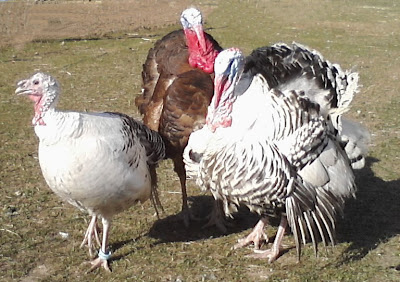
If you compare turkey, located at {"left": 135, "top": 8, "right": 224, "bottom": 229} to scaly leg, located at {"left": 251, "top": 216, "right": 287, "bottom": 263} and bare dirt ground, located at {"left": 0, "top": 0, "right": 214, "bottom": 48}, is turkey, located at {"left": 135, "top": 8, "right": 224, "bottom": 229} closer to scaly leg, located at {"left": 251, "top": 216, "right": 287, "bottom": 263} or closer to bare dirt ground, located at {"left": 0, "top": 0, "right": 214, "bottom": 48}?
scaly leg, located at {"left": 251, "top": 216, "right": 287, "bottom": 263}

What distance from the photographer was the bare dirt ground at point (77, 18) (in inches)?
502

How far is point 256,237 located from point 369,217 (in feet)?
3.80

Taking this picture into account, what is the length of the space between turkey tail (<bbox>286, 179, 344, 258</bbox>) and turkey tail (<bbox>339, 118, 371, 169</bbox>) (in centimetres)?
76

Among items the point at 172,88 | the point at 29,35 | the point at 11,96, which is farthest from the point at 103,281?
the point at 29,35

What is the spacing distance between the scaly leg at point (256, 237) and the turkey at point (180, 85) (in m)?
0.34

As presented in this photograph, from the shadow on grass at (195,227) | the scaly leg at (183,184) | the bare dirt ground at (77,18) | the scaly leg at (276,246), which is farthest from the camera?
the bare dirt ground at (77,18)

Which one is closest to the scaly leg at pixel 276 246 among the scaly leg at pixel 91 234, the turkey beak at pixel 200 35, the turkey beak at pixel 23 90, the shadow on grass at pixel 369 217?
the shadow on grass at pixel 369 217

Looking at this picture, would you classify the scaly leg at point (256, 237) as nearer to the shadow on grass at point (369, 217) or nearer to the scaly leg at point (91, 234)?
the shadow on grass at point (369, 217)

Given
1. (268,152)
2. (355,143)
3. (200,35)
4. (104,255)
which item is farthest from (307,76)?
(104,255)

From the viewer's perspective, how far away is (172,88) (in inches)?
185

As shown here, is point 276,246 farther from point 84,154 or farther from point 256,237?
point 84,154

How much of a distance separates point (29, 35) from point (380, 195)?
932 cm

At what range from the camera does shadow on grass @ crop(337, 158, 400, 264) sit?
184 inches

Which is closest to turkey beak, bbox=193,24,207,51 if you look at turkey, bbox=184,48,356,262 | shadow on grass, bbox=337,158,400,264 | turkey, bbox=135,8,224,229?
turkey, bbox=135,8,224,229
